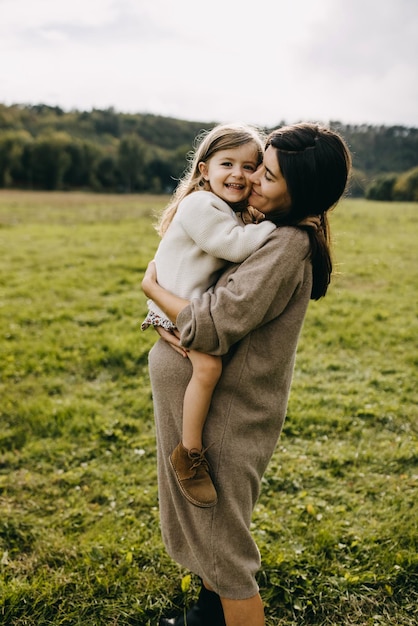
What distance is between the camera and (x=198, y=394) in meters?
2.06

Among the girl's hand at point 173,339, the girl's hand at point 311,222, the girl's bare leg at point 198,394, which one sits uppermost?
the girl's hand at point 311,222

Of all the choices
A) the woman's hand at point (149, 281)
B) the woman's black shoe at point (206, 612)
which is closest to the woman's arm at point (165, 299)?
the woman's hand at point (149, 281)

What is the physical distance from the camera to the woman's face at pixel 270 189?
1.97 m

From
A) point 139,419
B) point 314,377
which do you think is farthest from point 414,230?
point 139,419

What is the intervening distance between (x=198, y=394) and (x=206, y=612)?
1.36 metres

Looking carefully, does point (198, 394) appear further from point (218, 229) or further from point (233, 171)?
point (233, 171)

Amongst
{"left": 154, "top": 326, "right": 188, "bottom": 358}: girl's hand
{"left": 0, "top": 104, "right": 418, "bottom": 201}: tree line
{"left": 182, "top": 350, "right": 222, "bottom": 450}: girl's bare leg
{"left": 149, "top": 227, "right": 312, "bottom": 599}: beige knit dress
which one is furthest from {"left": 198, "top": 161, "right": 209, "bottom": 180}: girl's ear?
{"left": 0, "top": 104, "right": 418, "bottom": 201}: tree line

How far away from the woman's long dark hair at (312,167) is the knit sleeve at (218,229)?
16 cm

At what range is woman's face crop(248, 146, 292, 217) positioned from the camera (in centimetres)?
197

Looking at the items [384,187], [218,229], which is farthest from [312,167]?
[384,187]

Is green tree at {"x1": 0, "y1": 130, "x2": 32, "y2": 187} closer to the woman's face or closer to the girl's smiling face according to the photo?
the girl's smiling face

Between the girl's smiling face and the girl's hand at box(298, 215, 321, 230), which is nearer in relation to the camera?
the girl's hand at box(298, 215, 321, 230)

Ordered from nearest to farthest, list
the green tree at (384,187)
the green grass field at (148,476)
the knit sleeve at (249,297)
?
the knit sleeve at (249,297) < the green grass field at (148,476) < the green tree at (384,187)

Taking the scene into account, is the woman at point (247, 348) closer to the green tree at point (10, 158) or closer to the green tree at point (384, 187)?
the green tree at point (384, 187)
